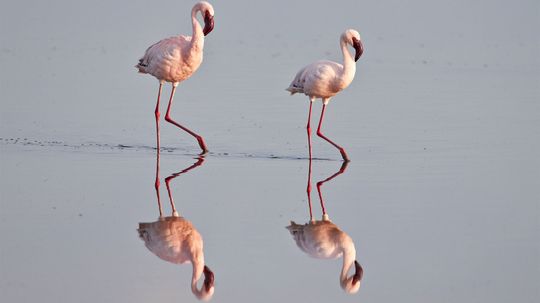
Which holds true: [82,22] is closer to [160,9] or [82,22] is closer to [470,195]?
[160,9]

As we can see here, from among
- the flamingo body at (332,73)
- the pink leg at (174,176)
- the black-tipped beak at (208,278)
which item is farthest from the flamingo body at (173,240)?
the flamingo body at (332,73)

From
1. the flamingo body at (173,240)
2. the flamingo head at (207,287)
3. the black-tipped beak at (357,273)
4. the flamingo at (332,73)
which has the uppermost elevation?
the flamingo at (332,73)

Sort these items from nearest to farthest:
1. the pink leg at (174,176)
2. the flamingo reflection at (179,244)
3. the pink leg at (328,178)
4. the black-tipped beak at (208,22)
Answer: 1. the flamingo reflection at (179,244)
2. the pink leg at (174,176)
3. the pink leg at (328,178)
4. the black-tipped beak at (208,22)

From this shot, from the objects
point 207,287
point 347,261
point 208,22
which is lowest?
point 207,287

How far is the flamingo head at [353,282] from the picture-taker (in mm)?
7398

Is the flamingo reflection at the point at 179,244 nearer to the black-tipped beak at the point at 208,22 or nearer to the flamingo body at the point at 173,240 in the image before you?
the flamingo body at the point at 173,240

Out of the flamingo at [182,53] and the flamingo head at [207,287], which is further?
the flamingo at [182,53]

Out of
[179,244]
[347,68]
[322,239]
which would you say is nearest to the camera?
[179,244]

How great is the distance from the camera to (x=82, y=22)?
24.6 metres

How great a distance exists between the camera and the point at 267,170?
11070mm

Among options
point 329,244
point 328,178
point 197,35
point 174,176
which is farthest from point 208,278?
point 197,35

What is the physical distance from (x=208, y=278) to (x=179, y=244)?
33.0 inches

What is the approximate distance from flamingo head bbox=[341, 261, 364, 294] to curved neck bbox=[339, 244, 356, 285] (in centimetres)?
3

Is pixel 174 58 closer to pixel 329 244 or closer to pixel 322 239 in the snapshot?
pixel 322 239
